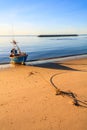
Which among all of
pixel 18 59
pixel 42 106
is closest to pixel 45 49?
pixel 18 59

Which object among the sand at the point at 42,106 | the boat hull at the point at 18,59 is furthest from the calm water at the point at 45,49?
the sand at the point at 42,106

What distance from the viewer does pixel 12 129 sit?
8828mm

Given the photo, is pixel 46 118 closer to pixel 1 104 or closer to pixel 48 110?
pixel 48 110

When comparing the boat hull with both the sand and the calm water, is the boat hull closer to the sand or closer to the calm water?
the calm water

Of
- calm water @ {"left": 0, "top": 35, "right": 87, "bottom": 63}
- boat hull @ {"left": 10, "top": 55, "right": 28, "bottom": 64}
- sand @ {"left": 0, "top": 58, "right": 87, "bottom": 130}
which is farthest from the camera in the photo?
calm water @ {"left": 0, "top": 35, "right": 87, "bottom": 63}

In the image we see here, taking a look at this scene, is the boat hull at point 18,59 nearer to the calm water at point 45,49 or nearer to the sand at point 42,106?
the calm water at point 45,49

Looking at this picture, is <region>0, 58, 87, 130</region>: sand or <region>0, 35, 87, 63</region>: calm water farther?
<region>0, 35, 87, 63</region>: calm water

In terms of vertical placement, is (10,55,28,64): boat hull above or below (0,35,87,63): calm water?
above

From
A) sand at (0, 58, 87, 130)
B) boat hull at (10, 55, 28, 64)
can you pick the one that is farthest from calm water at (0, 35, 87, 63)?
sand at (0, 58, 87, 130)

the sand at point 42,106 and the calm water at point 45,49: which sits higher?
the sand at point 42,106

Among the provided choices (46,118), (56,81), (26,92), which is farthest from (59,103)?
(56,81)

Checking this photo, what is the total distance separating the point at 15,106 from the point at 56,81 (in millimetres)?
5727

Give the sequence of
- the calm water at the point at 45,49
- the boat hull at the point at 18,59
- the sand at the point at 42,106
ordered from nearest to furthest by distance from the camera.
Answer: the sand at the point at 42,106, the boat hull at the point at 18,59, the calm water at the point at 45,49

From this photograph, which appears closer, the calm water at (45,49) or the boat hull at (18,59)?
the boat hull at (18,59)
